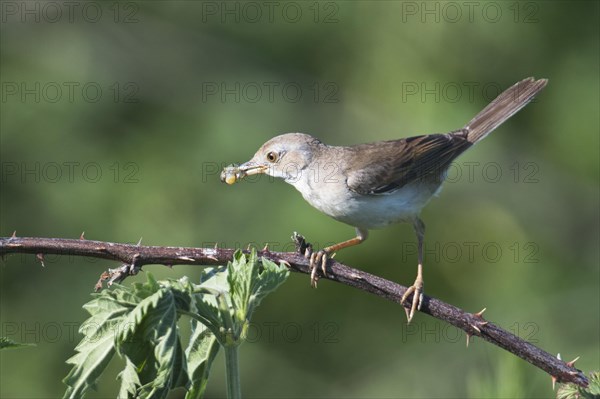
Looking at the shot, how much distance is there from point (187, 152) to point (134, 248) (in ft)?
11.6

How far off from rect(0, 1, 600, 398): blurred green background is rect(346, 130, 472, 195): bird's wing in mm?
216

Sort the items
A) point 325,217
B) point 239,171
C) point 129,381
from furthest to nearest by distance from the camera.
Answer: point 325,217, point 239,171, point 129,381

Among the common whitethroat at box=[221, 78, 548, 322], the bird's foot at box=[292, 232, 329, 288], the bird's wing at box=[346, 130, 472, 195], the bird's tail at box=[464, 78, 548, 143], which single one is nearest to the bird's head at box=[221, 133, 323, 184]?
the common whitethroat at box=[221, 78, 548, 322]

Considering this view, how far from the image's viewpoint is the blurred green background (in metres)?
5.14

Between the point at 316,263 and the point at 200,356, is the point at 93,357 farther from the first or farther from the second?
the point at 316,263

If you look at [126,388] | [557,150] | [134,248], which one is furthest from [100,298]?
[557,150]

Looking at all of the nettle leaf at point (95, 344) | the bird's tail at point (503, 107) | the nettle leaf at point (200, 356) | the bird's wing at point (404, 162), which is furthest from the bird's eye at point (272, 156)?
the nettle leaf at point (95, 344)

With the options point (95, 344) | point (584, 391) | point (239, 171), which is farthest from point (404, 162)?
point (95, 344)

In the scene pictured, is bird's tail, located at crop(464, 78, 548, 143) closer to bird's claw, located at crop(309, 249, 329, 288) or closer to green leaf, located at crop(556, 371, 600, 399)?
bird's claw, located at crop(309, 249, 329, 288)

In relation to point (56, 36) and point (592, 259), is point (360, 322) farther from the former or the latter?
point (56, 36)

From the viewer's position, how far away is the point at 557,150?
540 centimetres

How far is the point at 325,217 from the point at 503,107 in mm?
1380

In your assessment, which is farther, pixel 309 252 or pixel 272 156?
pixel 272 156

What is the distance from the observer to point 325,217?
518 cm
